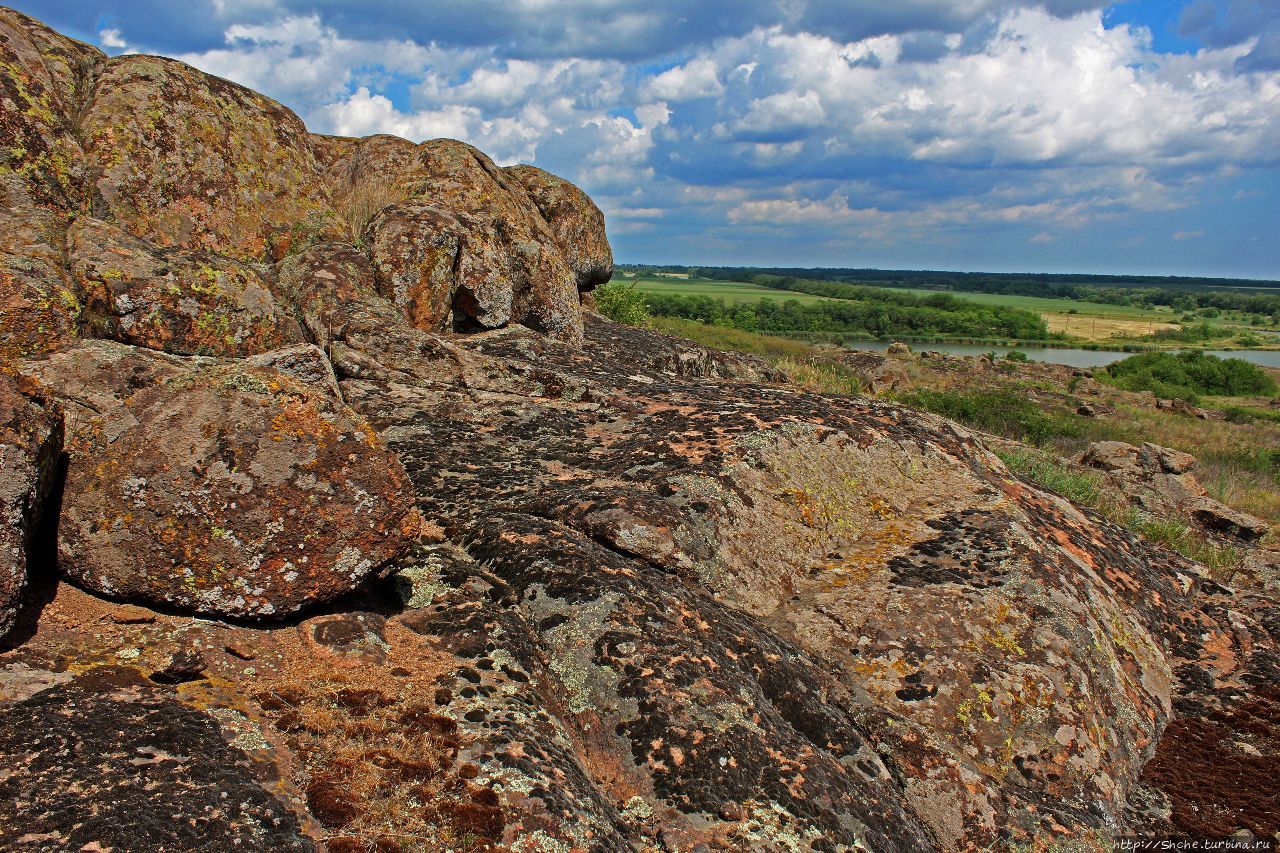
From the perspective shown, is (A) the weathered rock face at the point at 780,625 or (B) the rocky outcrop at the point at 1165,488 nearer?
(A) the weathered rock face at the point at 780,625

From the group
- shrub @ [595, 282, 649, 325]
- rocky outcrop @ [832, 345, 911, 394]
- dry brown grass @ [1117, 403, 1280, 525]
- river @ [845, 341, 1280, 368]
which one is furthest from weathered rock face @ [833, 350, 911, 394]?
river @ [845, 341, 1280, 368]

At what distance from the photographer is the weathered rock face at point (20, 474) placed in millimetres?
3396

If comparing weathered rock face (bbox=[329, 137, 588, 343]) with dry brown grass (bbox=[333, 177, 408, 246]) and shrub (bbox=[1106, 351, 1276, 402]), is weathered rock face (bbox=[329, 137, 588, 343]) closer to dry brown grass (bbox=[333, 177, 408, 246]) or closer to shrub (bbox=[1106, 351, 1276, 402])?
dry brown grass (bbox=[333, 177, 408, 246])

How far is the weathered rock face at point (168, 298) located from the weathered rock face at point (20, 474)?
8.33 ft

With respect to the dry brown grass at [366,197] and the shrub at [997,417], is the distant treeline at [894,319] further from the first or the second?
the dry brown grass at [366,197]

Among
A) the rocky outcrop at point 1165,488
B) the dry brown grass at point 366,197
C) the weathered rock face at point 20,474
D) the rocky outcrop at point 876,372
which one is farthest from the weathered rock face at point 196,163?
the rocky outcrop at point 876,372

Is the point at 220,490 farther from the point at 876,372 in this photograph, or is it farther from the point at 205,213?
the point at 876,372

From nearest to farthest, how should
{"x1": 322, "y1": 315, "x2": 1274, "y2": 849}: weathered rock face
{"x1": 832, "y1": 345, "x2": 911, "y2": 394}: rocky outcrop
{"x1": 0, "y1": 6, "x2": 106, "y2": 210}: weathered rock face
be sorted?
{"x1": 322, "y1": 315, "x2": 1274, "y2": 849}: weathered rock face → {"x1": 0, "y1": 6, "x2": 106, "y2": 210}: weathered rock face → {"x1": 832, "y1": 345, "x2": 911, "y2": 394}: rocky outcrop

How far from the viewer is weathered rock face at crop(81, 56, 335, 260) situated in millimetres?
8844

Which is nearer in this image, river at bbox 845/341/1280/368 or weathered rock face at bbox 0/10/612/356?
weathered rock face at bbox 0/10/612/356

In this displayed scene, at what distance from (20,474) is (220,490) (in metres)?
0.83

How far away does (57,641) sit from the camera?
360 centimetres

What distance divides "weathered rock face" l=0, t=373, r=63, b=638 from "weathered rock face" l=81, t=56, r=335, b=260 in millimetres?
6194

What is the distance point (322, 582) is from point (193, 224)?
23.6 ft
